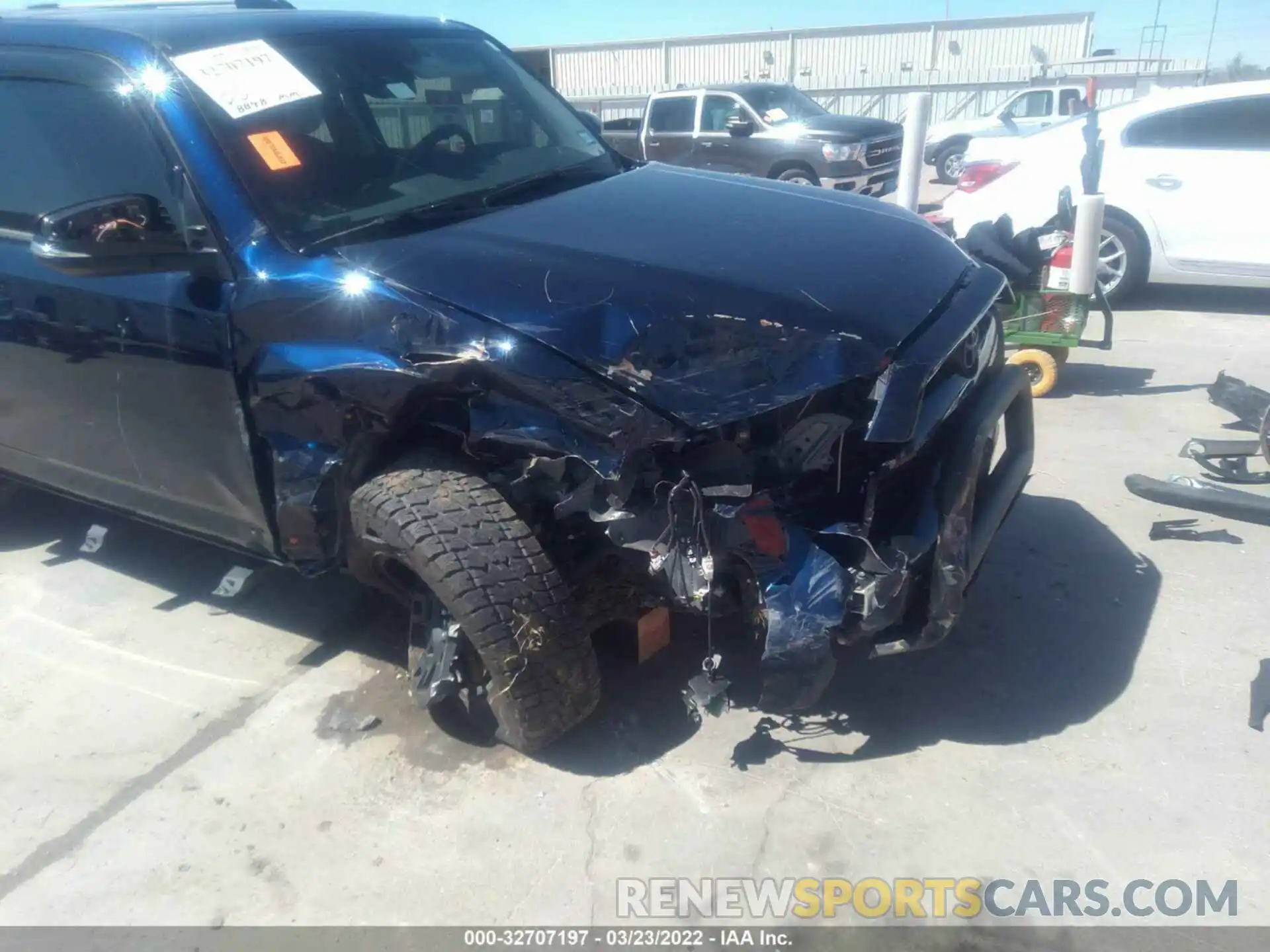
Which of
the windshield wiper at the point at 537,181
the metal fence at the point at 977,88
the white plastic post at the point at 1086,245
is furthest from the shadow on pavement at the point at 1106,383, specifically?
the metal fence at the point at 977,88

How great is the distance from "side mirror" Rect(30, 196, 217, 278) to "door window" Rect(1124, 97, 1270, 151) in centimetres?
679

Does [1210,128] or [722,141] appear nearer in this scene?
[1210,128]

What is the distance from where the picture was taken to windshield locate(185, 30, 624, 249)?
9.40ft

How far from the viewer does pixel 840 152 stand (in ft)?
40.7

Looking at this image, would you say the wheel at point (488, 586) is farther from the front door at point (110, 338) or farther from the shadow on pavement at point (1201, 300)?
the shadow on pavement at point (1201, 300)

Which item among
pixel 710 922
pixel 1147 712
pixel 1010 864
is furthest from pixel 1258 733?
pixel 710 922

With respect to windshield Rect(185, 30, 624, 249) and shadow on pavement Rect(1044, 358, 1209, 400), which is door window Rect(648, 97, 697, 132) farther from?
windshield Rect(185, 30, 624, 249)

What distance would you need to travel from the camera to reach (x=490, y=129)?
3668 mm

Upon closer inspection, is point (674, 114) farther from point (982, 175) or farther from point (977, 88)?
point (977, 88)

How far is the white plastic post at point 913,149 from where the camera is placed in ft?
24.4

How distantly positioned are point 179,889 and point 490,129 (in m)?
2.69

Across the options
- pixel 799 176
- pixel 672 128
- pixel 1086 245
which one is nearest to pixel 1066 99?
pixel 799 176

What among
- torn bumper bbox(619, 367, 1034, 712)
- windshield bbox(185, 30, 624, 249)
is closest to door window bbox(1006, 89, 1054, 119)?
windshield bbox(185, 30, 624, 249)

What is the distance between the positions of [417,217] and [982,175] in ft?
19.5
